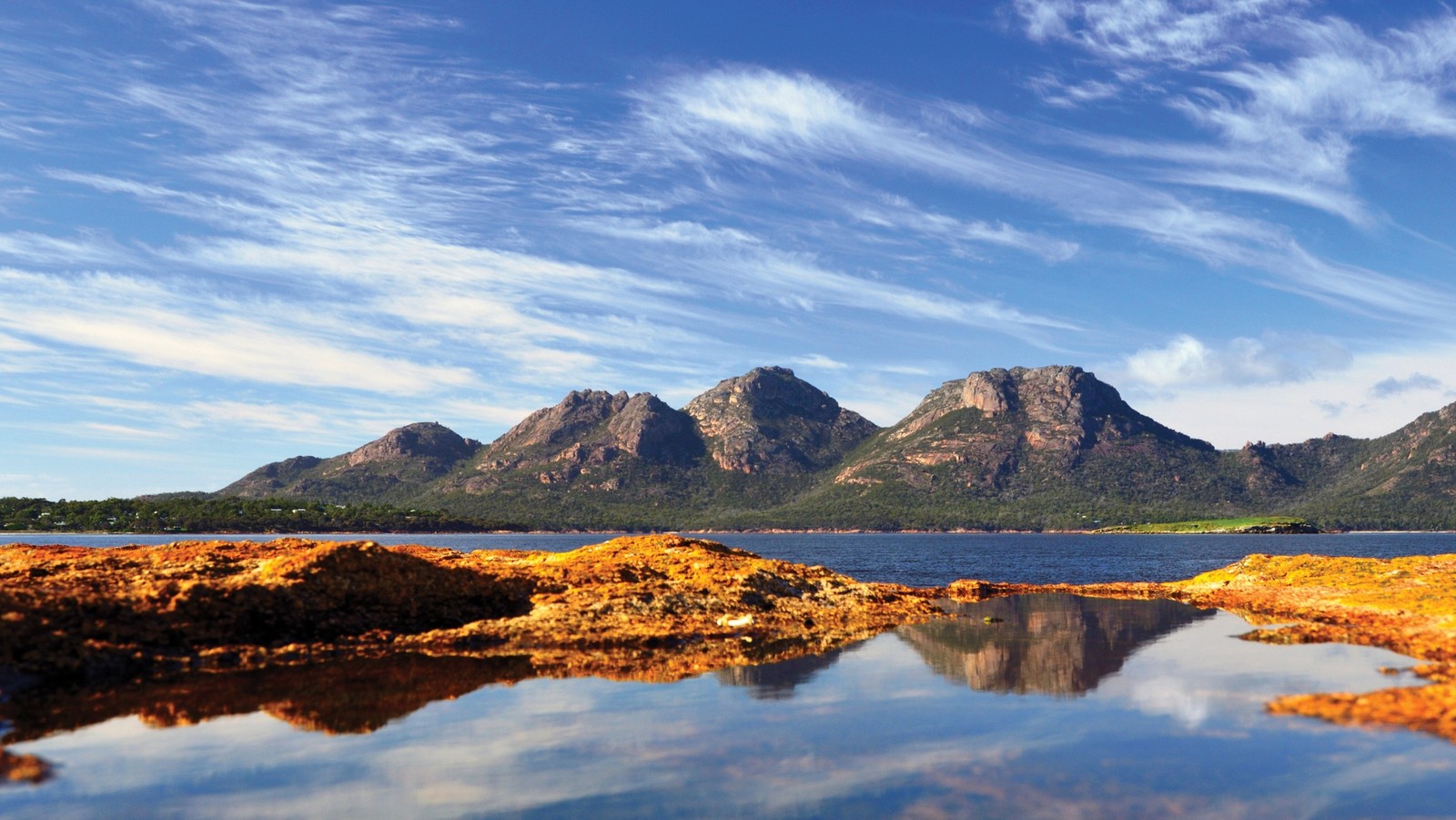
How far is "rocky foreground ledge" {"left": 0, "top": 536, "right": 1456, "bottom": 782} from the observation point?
756 inches

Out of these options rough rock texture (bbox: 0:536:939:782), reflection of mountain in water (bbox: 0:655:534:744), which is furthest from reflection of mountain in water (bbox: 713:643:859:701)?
reflection of mountain in water (bbox: 0:655:534:744)

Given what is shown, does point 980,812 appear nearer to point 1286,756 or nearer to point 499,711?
point 1286,756

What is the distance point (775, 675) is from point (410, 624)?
13.3m

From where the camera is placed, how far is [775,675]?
2316 centimetres

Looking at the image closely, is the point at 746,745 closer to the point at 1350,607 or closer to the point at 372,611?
the point at 372,611

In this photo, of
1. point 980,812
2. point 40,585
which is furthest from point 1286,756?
point 40,585

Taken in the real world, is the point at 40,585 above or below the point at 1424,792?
above

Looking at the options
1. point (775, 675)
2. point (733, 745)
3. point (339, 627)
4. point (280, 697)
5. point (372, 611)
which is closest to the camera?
point (733, 745)

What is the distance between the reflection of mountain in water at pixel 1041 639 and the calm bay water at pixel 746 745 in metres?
0.28

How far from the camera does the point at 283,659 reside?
78.0 ft

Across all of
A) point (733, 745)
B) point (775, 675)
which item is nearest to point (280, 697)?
point (733, 745)

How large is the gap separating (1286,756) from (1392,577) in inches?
1593

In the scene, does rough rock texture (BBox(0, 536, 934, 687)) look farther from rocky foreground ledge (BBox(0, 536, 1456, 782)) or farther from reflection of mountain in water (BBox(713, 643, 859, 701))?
reflection of mountain in water (BBox(713, 643, 859, 701))

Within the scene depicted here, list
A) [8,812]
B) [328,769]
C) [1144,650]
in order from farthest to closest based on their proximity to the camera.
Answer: [1144,650], [328,769], [8,812]
